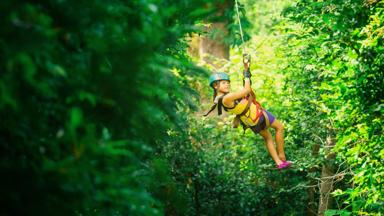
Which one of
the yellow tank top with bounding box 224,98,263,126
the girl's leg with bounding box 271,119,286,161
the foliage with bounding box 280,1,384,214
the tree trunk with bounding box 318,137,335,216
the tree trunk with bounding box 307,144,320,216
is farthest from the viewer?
the tree trunk with bounding box 307,144,320,216

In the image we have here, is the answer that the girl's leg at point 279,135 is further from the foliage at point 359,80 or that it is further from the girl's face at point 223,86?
the foliage at point 359,80

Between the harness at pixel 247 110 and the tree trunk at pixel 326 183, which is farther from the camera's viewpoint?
the tree trunk at pixel 326 183

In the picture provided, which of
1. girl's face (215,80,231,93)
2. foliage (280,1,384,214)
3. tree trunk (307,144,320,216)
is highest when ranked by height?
tree trunk (307,144,320,216)

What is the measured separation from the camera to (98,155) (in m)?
4.33

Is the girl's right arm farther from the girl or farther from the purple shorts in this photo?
the purple shorts

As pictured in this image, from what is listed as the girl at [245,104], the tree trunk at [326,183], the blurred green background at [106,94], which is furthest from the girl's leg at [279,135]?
the tree trunk at [326,183]

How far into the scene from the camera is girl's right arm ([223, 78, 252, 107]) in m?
9.05

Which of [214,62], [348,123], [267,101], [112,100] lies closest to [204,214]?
[267,101]

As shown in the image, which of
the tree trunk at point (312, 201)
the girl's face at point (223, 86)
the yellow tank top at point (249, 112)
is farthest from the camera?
the tree trunk at point (312, 201)

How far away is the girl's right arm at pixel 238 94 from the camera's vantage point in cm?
905

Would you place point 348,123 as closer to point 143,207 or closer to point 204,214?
point 143,207

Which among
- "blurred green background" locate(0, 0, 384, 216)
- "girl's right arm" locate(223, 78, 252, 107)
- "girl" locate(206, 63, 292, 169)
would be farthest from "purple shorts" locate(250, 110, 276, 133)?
"blurred green background" locate(0, 0, 384, 216)

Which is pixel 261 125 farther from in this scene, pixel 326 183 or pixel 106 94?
pixel 106 94

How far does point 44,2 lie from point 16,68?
660 mm
